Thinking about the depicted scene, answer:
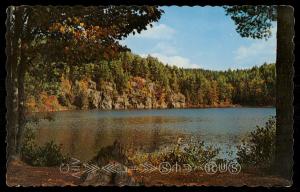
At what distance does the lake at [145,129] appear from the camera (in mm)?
12570

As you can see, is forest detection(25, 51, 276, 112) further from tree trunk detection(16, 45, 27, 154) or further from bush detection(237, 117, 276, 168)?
bush detection(237, 117, 276, 168)

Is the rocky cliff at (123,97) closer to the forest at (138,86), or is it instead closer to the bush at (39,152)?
the forest at (138,86)

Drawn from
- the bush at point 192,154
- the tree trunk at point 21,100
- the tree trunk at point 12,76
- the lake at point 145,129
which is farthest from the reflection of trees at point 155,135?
the tree trunk at point 12,76

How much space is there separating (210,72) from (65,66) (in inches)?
101

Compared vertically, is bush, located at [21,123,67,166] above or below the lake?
below

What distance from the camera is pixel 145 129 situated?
12.6m

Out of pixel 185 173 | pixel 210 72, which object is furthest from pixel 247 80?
pixel 185 173

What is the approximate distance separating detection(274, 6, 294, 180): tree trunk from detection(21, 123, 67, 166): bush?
12.3 feet

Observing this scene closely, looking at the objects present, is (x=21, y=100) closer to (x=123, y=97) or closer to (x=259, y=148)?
(x=123, y=97)

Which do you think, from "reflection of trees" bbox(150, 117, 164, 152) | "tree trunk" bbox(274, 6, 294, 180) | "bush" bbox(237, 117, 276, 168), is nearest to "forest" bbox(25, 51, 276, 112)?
"tree trunk" bbox(274, 6, 294, 180)

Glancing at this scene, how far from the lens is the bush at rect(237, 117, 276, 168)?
12.5 metres

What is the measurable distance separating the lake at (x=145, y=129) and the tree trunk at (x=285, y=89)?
0.83ft

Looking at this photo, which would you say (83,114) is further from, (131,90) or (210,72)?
(210,72)

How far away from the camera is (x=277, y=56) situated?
12430 millimetres
